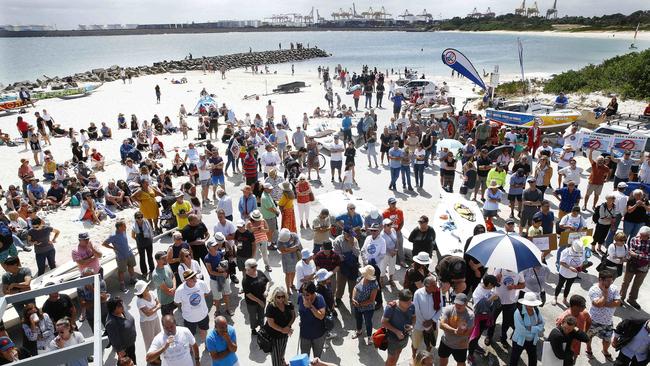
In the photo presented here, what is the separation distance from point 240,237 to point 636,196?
7.60 meters

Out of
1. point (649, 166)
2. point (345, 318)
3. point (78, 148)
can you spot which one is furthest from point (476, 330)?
point (78, 148)

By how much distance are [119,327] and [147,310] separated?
1.53ft

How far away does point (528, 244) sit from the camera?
21.5ft

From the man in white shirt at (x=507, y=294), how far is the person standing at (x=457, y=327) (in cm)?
112

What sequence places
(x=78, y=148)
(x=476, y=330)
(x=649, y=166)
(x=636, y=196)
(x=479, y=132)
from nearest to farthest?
1. (x=476, y=330)
2. (x=636, y=196)
3. (x=649, y=166)
4. (x=479, y=132)
5. (x=78, y=148)

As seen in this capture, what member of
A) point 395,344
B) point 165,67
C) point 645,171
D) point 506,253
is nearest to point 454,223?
point 506,253

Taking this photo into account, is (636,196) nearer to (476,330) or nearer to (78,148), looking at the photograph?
(476,330)

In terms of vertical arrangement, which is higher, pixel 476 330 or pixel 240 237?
pixel 240 237

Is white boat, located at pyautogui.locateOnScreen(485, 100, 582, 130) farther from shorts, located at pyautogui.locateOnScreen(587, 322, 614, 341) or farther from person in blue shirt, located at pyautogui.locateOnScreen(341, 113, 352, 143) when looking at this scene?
shorts, located at pyautogui.locateOnScreen(587, 322, 614, 341)

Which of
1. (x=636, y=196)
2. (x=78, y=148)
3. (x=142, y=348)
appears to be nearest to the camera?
(x=142, y=348)

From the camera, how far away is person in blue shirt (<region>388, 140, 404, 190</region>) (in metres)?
12.9

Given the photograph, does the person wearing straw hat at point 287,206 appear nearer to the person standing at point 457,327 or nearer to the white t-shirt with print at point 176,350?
the white t-shirt with print at point 176,350

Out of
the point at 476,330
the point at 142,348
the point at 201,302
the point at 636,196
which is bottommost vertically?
the point at 142,348

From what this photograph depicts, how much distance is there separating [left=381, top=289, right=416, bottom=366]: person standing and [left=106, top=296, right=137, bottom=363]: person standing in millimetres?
3359
